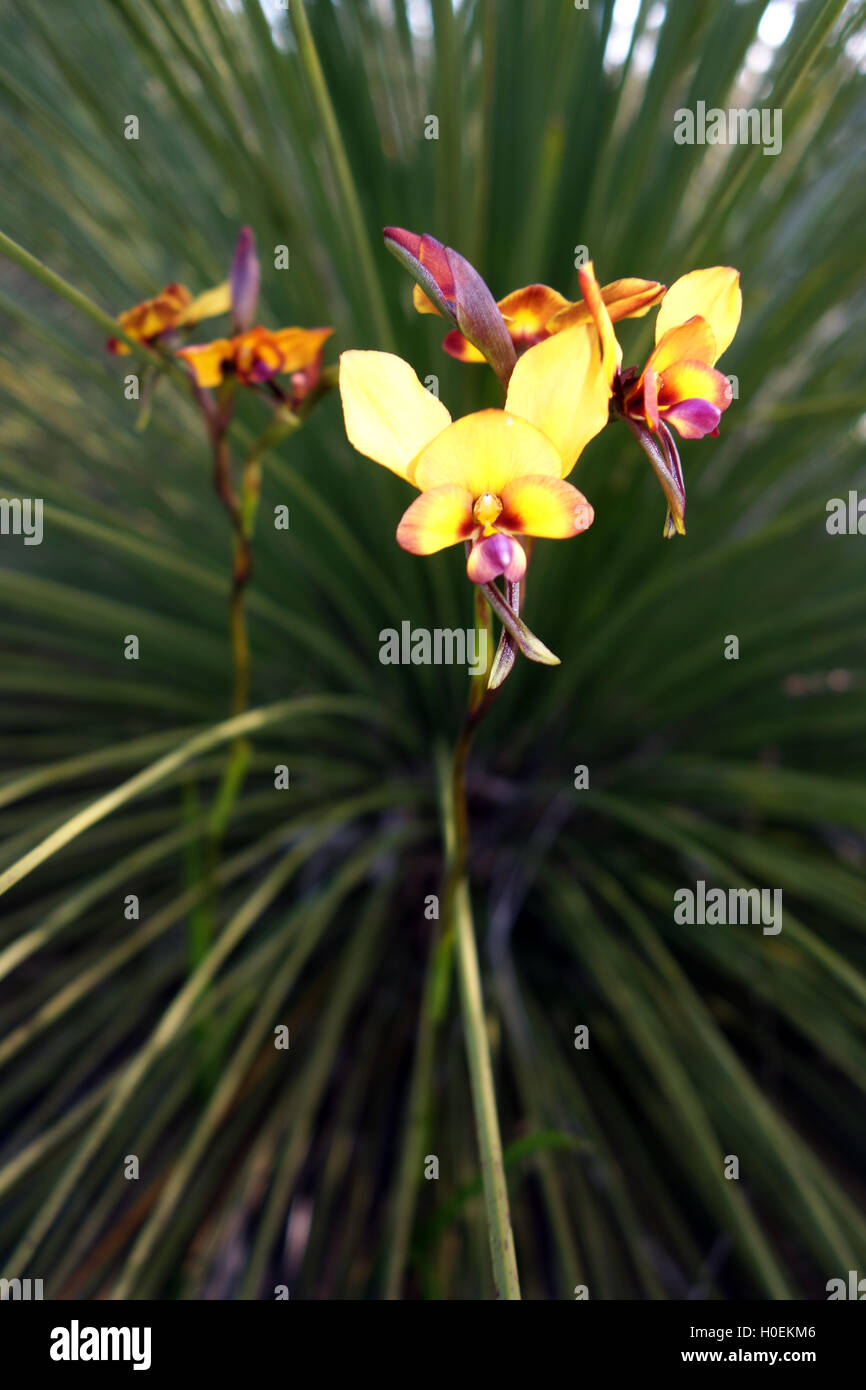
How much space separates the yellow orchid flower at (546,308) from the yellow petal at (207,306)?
0.57 ft

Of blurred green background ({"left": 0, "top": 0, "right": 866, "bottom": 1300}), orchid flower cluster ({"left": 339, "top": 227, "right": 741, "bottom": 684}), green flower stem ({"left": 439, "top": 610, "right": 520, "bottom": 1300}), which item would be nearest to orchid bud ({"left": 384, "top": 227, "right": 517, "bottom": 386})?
orchid flower cluster ({"left": 339, "top": 227, "right": 741, "bottom": 684})

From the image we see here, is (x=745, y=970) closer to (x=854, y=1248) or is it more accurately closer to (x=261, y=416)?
(x=854, y=1248)

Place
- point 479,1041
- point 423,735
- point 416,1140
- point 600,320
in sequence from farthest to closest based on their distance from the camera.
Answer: point 423,735, point 416,1140, point 479,1041, point 600,320

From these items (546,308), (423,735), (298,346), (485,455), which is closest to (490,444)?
(485,455)

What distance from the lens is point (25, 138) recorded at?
2.91 feet

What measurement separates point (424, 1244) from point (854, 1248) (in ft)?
1.16

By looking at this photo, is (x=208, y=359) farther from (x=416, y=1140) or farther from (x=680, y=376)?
(x=416, y=1140)

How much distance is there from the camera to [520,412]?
0.35 m

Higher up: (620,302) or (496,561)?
(620,302)

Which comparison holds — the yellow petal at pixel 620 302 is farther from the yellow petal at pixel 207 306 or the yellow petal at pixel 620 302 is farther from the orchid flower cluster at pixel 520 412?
the yellow petal at pixel 207 306

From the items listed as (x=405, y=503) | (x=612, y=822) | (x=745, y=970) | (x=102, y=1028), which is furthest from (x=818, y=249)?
(x=102, y=1028)

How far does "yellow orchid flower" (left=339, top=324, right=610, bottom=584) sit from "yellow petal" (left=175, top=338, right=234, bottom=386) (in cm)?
17

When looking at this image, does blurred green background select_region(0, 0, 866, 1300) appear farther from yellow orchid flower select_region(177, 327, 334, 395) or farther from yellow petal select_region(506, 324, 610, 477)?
yellow petal select_region(506, 324, 610, 477)

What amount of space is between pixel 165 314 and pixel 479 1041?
0.45 metres
